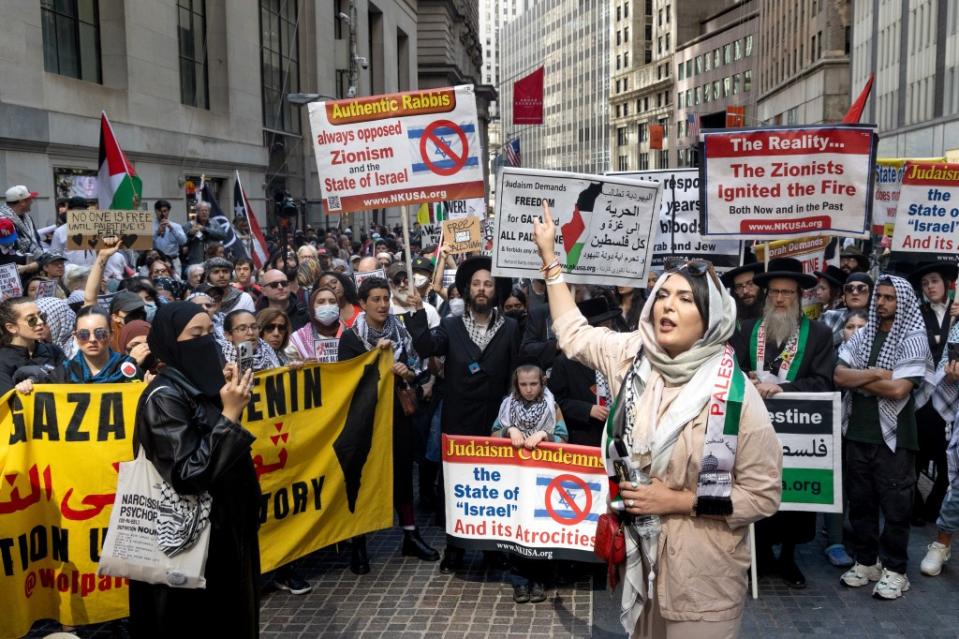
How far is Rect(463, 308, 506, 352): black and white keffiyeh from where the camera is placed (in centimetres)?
671

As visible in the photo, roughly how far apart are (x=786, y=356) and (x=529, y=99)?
27.8 meters

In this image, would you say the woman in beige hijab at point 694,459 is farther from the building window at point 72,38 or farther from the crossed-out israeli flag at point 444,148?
the building window at point 72,38

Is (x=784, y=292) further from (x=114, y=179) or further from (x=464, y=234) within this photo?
(x=114, y=179)

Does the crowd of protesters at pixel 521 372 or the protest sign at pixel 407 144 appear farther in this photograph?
the protest sign at pixel 407 144

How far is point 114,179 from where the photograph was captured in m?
10.4

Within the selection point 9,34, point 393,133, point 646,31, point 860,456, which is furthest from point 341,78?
point 646,31

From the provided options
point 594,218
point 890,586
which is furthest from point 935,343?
point 594,218

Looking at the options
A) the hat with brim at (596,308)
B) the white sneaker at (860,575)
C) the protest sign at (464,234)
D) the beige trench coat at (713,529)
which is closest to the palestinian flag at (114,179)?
the protest sign at (464,234)

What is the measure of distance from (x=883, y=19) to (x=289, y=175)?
3892 centimetres

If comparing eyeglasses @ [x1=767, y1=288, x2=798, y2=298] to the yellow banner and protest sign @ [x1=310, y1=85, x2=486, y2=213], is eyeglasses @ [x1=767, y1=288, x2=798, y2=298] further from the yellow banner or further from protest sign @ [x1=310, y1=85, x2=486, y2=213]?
the yellow banner

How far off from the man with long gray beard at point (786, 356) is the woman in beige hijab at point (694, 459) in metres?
2.57

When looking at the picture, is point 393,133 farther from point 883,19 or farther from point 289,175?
point 883,19

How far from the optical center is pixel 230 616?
149 inches

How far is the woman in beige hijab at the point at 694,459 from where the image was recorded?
10.9ft
